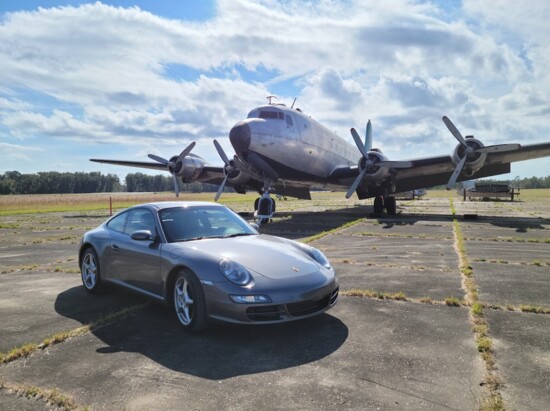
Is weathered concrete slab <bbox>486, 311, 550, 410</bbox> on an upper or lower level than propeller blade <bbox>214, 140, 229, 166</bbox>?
lower

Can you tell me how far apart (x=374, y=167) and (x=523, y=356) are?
1652cm

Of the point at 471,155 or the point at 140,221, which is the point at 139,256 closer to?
the point at 140,221

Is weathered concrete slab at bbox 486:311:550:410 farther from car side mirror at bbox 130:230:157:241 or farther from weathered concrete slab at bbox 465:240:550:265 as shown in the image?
weathered concrete slab at bbox 465:240:550:265

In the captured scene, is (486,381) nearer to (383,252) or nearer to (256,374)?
(256,374)

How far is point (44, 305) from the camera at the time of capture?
5902 millimetres

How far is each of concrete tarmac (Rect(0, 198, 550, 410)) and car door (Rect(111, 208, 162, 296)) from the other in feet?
1.39

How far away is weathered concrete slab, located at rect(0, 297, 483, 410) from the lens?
318 centimetres

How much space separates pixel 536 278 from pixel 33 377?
24.4 feet

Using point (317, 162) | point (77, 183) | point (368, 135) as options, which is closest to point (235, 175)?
point (317, 162)

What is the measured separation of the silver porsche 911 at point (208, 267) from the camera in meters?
4.43

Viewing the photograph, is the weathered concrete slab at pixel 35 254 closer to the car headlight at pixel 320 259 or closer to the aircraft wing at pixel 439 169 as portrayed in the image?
the car headlight at pixel 320 259

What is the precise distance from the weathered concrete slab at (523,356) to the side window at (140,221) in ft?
14.2

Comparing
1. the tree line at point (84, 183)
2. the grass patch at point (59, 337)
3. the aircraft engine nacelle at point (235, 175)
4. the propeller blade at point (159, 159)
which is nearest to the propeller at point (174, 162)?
the propeller blade at point (159, 159)

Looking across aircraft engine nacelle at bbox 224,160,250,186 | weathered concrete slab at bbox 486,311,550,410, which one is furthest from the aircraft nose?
Answer: weathered concrete slab at bbox 486,311,550,410
